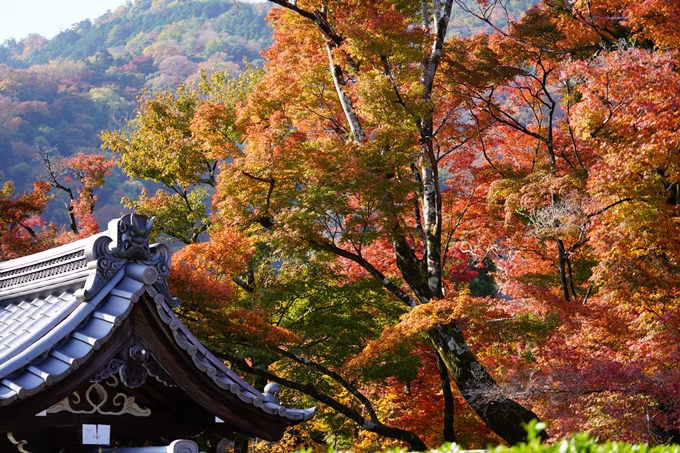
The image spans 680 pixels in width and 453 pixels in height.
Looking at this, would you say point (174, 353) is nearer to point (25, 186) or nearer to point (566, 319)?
point (566, 319)

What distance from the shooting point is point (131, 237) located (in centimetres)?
473

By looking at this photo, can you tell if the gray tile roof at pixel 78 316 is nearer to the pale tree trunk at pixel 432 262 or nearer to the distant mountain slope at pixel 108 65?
the pale tree trunk at pixel 432 262

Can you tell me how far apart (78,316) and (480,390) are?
957 centimetres

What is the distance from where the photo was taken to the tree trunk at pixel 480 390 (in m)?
12.8

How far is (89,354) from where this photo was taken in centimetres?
423

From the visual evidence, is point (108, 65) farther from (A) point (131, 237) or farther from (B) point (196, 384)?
(B) point (196, 384)

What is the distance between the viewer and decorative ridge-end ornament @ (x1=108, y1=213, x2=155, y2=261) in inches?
183

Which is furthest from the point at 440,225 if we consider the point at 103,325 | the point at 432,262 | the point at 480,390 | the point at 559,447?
the point at 559,447

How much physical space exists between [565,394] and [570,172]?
613 centimetres

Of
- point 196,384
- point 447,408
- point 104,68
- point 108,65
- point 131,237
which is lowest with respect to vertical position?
point 447,408

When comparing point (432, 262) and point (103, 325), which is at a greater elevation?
point (432, 262)

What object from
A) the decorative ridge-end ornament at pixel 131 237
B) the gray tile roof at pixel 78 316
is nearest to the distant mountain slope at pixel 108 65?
the gray tile roof at pixel 78 316

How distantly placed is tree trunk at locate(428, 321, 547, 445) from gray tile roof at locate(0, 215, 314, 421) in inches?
327

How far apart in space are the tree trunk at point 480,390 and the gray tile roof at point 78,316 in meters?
8.31
